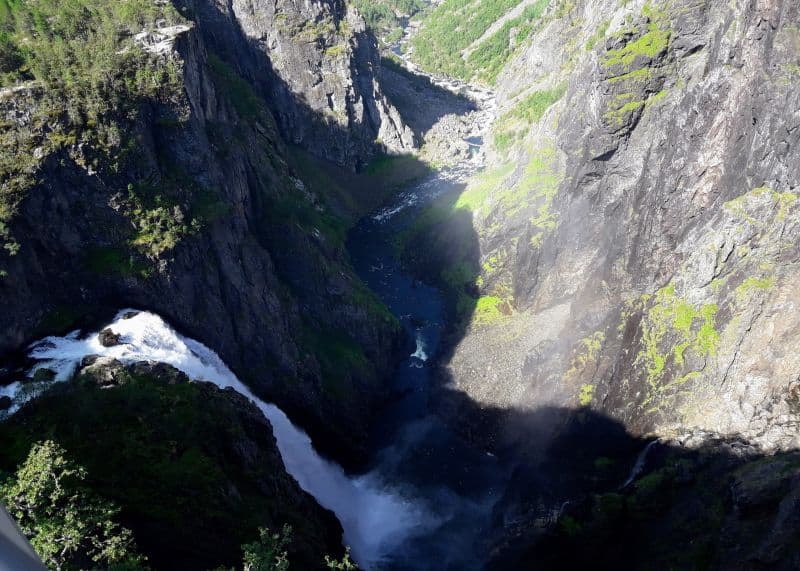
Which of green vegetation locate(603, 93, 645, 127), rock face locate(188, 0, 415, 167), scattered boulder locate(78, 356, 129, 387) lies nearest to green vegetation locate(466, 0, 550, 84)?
rock face locate(188, 0, 415, 167)

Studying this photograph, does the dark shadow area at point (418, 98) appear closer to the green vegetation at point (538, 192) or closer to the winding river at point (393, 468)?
the green vegetation at point (538, 192)

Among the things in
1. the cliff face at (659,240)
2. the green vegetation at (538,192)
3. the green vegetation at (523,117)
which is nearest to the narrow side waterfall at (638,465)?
the cliff face at (659,240)

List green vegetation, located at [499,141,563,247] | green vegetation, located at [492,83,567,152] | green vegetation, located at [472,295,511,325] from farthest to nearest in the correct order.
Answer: green vegetation, located at [492,83,567,152]
green vegetation, located at [472,295,511,325]
green vegetation, located at [499,141,563,247]

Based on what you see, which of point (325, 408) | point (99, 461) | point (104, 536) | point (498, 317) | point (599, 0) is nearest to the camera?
point (104, 536)

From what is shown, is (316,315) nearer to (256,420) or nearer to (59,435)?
(256,420)

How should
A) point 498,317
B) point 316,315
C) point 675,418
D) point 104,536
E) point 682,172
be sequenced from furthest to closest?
point 498,317
point 316,315
point 682,172
point 675,418
point 104,536

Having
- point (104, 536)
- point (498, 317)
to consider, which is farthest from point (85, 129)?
point (498, 317)

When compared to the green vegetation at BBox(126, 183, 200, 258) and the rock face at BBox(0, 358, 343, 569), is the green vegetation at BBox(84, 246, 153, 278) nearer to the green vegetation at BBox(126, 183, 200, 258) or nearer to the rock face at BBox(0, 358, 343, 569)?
the green vegetation at BBox(126, 183, 200, 258)
